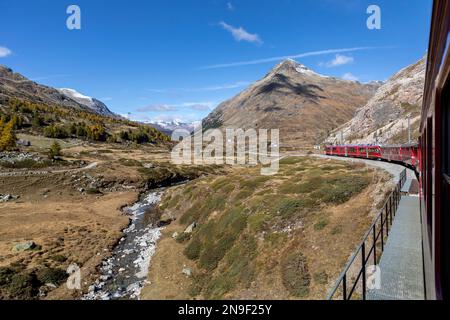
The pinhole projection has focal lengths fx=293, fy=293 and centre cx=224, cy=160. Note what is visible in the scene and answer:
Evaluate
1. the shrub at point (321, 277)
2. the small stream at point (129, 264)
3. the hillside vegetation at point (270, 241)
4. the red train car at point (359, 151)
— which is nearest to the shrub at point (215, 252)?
the hillside vegetation at point (270, 241)

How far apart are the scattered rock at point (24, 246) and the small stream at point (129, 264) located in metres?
8.65

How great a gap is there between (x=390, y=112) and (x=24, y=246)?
135673mm

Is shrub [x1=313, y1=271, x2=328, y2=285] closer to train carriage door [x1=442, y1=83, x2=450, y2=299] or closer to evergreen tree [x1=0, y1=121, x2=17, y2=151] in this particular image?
train carriage door [x1=442, y1=83, x2=450, y2=299]

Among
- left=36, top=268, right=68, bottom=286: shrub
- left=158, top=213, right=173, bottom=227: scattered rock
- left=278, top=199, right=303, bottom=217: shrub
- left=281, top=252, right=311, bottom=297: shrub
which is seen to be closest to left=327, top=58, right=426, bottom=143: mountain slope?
left=158, top=213, right=173, bottom=227: scattered rock

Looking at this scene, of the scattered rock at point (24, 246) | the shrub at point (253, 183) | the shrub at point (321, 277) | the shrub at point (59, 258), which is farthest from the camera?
the shrub at point (253, 183)

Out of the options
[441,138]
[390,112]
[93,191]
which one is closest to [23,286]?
[441,138]

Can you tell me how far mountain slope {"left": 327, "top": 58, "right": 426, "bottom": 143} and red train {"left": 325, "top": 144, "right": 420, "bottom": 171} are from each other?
139 feet

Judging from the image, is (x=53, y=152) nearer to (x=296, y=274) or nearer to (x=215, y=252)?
(x=215, y=252)

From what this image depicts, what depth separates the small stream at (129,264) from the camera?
78.0 feet

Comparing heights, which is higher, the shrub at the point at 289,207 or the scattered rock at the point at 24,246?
the shrub at the point at 289,207

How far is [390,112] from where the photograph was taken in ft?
413

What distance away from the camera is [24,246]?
31406 mm

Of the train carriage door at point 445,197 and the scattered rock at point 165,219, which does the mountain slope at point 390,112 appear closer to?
the scattered rock at point 165,219
